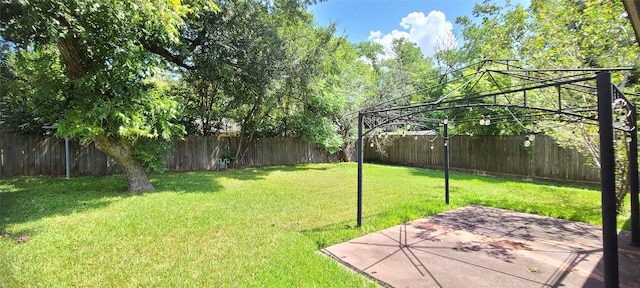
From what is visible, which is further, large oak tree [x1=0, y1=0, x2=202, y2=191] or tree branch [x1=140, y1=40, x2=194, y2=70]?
tree branch [x1=140, y1=40, x2=194, y2=70]

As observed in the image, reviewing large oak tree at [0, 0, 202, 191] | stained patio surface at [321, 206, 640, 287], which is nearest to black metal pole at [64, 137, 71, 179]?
large oak tree at [0, 0, 202, 191]

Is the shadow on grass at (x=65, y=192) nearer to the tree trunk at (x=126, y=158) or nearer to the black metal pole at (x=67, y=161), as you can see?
the tree trunk at (x=126, y=158)

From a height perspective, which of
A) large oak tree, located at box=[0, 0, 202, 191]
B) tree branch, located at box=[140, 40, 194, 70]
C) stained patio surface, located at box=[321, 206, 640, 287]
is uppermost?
tree branch, located at box=[140, 40, 194, 70]

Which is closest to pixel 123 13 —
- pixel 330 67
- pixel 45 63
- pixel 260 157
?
pixel 45 63

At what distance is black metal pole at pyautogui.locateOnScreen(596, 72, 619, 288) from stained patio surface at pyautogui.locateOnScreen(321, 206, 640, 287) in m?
0.82

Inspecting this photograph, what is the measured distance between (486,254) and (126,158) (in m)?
6.60

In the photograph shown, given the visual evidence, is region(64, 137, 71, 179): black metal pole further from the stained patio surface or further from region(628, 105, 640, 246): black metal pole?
region(628, 105, 640, 246): black metal pole

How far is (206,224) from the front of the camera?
400 centimetres

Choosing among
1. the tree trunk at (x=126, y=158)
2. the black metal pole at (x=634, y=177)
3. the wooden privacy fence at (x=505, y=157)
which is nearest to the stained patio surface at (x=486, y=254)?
the black metal pole at (x=634, y=177)

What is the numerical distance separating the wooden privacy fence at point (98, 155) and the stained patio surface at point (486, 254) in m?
8.39

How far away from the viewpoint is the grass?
8.47 feet

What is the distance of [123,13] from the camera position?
12.8ft

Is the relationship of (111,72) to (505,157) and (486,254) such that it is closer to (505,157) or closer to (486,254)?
(486,254)

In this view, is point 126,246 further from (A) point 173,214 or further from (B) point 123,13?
(B) point 123,13
